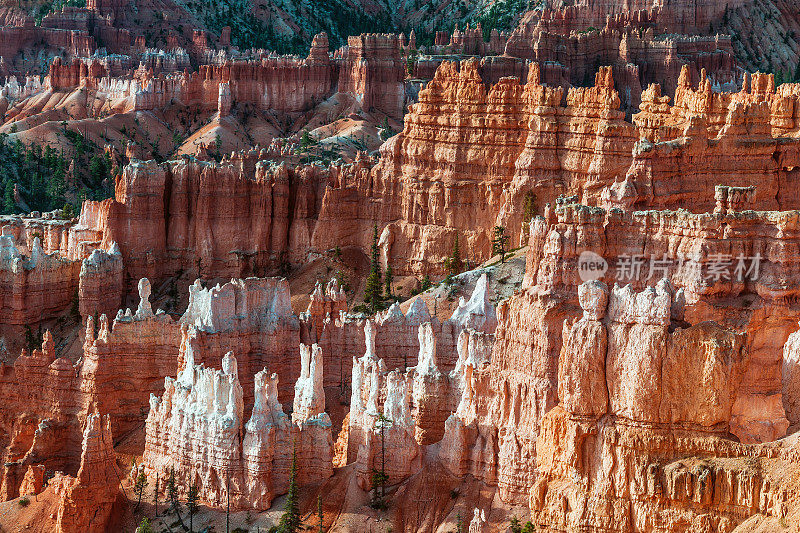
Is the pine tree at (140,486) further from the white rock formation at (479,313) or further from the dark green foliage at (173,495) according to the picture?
the white rock formation at (479,313)

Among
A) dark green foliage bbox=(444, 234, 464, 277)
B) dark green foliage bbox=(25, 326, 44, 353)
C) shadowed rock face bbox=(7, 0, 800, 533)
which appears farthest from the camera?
dark green foliage bbox=(444, 234, 464, 277)

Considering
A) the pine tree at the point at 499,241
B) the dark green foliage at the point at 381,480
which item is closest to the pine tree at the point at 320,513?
the dark green foliage at the point at 381,480

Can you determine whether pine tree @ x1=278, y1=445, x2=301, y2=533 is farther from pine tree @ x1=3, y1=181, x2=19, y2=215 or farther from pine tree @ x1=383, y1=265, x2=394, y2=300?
pine tree @ x1=3, y1=181, x2=19, y2=215

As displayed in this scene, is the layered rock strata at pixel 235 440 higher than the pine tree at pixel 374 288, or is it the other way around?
the pine tree at pixel 374 288

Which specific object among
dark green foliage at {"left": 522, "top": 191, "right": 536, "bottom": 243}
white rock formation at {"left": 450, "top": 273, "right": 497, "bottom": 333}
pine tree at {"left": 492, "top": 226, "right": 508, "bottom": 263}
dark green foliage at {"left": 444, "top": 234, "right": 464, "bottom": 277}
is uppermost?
dark green foliage at {"left": 522, "top": 191, "right": 536, "bottom": 243}

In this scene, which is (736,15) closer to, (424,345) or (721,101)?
(721,101)

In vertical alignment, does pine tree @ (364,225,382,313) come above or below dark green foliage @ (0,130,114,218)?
below

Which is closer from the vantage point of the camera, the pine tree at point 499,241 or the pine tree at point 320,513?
the pine tree at point 320,513

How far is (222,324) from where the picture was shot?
71.8m

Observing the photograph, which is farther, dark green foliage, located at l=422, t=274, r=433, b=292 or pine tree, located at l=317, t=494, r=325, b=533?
dark green foliage, located at l=422, t=274, r=433, b=292

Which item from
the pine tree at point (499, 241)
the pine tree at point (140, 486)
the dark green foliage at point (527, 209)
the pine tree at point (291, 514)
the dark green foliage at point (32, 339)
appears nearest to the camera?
the pine tree at point (291, 514)

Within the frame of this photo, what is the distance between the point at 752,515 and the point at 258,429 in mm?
22034

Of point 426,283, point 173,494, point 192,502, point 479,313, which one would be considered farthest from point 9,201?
point 192,502

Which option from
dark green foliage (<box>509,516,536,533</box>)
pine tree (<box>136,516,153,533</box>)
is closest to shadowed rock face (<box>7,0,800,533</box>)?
dark green foliage (<box>509,516,536,533</box>)
